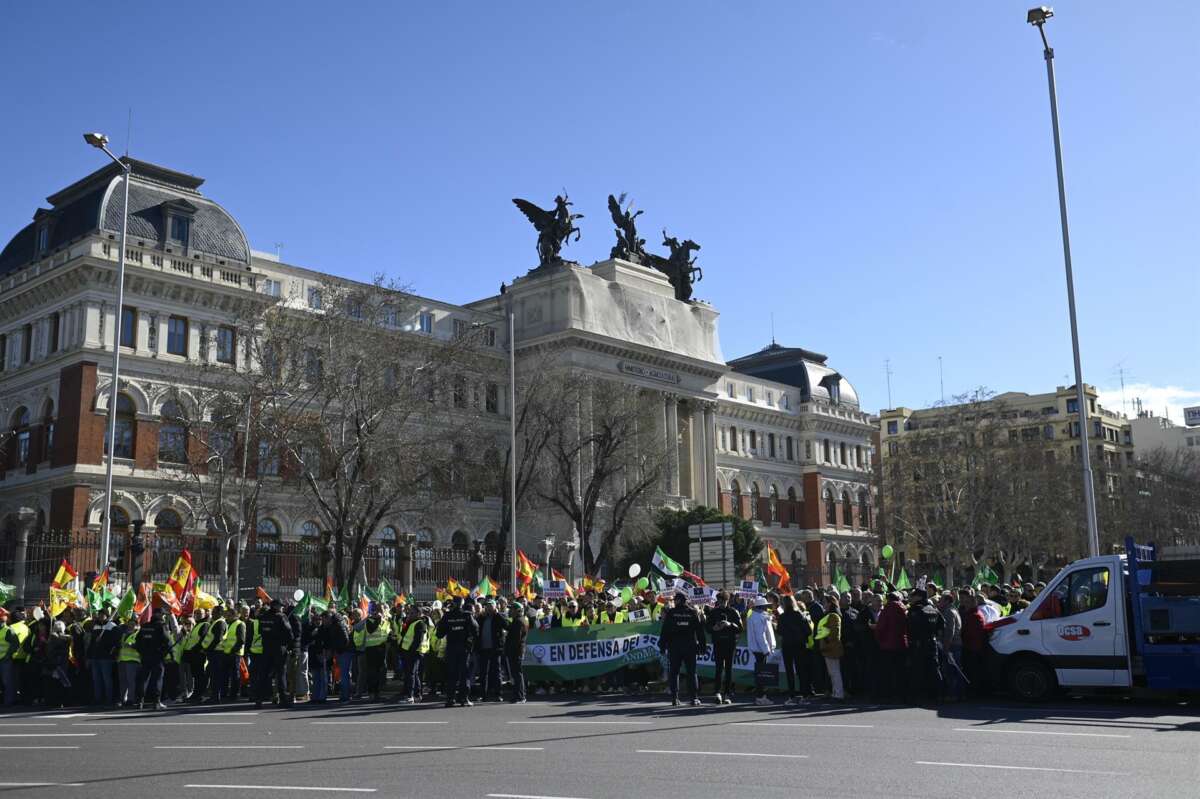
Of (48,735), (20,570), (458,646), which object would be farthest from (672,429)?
(48,735)

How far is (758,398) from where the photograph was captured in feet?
283

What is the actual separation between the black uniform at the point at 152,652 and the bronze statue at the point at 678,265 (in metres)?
56.1

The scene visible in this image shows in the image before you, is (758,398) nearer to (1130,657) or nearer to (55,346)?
(55,346)

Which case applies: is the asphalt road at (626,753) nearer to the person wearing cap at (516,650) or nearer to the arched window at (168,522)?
the person wearing cap at (516,650)

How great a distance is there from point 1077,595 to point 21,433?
1765 inches

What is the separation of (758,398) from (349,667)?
66109 millimetres

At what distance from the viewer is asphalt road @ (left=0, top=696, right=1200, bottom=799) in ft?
35.7

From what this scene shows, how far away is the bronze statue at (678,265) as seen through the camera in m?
74.8

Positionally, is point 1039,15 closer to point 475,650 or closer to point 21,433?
point 475,650

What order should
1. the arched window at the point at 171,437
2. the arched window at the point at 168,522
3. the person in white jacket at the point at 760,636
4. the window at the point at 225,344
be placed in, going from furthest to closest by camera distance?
1. the window at the point at 225,344
2. the arched window at the point at 168,522
3. the arched window at the point at 171,437
4. the person in white jacket at the point at 760,636

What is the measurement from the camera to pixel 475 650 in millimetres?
21344

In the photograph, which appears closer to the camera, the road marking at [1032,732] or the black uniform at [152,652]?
the road marking at [1032,732]

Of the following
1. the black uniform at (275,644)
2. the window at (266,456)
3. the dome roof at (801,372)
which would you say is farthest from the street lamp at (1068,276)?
the dome roof at (801,372)

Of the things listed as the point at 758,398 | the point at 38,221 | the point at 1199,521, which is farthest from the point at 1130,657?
the point at 1199,521
